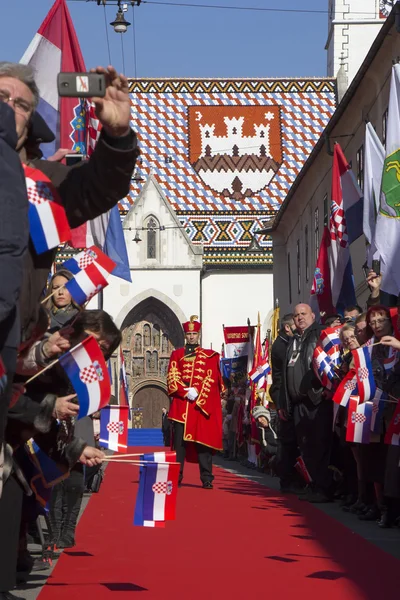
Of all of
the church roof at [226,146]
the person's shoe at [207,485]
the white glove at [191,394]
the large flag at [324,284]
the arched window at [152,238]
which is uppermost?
the church roof at [226,146]

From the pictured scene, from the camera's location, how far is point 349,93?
93.0 feet

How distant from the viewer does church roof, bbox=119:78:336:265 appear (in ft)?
194

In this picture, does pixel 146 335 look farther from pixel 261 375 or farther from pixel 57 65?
Result: pixel 57 65

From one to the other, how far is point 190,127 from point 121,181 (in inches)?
2206

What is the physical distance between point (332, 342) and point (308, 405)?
1.01 m

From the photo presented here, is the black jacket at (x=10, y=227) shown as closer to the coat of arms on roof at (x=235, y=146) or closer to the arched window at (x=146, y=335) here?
the coat of arms on roof at (x=235, y=146)

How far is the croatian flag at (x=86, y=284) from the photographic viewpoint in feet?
16.7

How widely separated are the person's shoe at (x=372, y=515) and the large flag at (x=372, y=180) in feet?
13.4

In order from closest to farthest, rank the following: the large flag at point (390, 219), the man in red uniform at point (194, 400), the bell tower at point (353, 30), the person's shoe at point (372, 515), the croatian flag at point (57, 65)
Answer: the person's shoe at point (372, 515) < the large flag at point (390, 219) < the croatian flag at point (57, 65) < the man in red uniform at point (194, 400) < the bell tower at point (353, 30)

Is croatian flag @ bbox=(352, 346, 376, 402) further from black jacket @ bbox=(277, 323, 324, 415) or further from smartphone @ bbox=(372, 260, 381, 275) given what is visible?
black jacket @ bbox=(277, 323, 324, 415)

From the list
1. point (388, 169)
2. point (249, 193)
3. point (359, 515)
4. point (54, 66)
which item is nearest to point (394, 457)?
point (359, 515)

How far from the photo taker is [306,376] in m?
13.5

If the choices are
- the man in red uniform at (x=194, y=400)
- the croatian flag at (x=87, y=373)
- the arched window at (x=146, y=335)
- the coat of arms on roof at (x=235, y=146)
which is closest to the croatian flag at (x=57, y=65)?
the man in red uniform at (x=194, y=400)

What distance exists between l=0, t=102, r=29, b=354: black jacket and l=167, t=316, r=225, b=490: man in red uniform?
12454 millimetres
